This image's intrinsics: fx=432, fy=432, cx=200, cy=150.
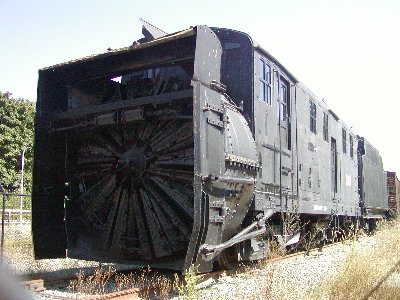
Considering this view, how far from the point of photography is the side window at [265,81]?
7629 millimetres

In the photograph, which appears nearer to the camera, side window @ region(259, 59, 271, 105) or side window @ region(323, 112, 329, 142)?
side window @ region(259, 59, 271, 105)

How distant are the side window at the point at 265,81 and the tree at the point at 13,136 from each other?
32.9 meters

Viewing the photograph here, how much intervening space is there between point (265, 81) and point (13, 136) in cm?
3627

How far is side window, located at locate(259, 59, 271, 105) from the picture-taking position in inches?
300

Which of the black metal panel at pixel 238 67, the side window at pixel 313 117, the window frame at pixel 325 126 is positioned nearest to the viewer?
the black metal panel at pixel 238 67

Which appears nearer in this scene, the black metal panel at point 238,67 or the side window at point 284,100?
the black metal panel at point 238,67

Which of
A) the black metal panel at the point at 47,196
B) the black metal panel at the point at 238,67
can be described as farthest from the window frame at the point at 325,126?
the black metal panel at the point at 47,196

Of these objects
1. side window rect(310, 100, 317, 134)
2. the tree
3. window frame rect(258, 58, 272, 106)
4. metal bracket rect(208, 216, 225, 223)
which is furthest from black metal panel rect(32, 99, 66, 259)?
the tree

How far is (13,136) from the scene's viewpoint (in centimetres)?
3922

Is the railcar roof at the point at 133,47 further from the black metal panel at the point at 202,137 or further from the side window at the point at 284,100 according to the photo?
the side window at the point at 284,100

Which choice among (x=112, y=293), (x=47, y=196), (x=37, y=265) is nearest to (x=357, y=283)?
(x=112, y=293)

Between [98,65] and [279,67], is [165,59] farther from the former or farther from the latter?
[279,67]

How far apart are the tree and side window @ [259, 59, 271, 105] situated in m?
32.9

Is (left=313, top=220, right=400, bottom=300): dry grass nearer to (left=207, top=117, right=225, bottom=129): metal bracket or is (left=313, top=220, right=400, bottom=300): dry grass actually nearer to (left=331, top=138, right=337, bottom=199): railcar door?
(left=207, top=117, right=225, bottom=129): metal bracket
